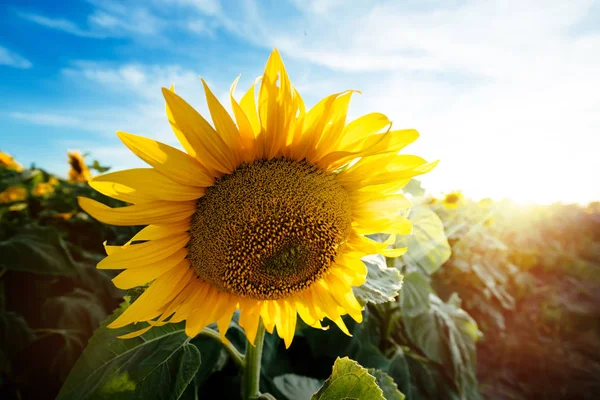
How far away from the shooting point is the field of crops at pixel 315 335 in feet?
4.72

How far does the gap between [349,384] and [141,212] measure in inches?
32.1

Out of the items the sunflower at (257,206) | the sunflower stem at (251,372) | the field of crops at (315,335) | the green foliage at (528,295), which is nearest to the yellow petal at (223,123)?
the sunflower at (257,206)

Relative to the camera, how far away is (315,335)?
2.40 metres

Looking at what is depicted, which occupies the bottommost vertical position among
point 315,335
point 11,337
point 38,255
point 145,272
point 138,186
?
point 11,337

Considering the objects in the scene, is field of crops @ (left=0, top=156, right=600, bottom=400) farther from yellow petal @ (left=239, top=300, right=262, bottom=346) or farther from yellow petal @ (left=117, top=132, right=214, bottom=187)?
yellow petal @ (left=117, top=132, right=214, bottom=187)

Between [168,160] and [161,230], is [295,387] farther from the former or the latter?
[168,160]

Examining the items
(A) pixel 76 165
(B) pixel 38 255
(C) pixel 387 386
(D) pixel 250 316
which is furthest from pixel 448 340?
(A) pixel 76 165

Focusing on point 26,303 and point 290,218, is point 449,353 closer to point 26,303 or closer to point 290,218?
point 290,218

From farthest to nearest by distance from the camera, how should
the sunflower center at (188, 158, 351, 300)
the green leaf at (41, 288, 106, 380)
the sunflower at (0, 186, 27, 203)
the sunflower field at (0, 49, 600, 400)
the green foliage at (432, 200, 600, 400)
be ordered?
1. the green foliage at (432, 200, 600, 400)
2. the sunflower at (0, 186, 27, 203)
3. the green leaf at (41, 288, 106, 380)
4. the sunflower center at (188, 158, 351, 300)
5. the sunflower field at (0, 49, 600, 400)

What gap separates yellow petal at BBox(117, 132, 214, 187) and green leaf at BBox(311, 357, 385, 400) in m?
0.74

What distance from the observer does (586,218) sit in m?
9.88

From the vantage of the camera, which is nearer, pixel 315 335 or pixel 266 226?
pixel 266 226

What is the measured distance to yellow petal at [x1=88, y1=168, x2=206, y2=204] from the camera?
3.50ft

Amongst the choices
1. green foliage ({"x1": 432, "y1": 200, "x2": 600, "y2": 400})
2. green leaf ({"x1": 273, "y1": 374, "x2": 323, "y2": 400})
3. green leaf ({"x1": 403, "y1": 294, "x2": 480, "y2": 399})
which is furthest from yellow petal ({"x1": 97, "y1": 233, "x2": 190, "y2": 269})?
green foliage ({"x1": 432, "y1": 200, "x2": 600, "y2": 400})
